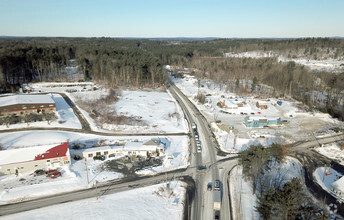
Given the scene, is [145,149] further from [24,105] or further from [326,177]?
[24,105]

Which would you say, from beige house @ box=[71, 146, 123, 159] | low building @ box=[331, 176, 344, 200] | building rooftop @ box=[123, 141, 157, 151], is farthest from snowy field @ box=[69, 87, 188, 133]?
low building @ box=[331, 176, 344, 200]

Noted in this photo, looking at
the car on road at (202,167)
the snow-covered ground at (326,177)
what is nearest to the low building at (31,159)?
the car on road at (202,167)

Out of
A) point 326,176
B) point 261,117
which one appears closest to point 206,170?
point 326,176

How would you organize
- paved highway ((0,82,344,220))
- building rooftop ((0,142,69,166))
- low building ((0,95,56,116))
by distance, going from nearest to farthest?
1. paved highway ((0,82,344,220))
2. building rooftop ((0,142,69,166))
3. low building ((0,95,56,116))

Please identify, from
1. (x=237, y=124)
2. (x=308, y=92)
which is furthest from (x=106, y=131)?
(x=308, y=92)

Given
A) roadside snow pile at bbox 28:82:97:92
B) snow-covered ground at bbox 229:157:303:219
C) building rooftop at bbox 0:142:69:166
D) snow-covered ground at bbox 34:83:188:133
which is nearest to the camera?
snow-covered ground at bbox 229:157:303:219

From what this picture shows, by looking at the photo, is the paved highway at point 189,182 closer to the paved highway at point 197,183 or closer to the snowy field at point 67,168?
the paved highway at point 197,183

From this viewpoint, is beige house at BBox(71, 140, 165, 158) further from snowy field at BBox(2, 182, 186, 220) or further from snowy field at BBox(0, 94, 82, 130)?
snowy field at BBox(0, 94, 82, 130)
